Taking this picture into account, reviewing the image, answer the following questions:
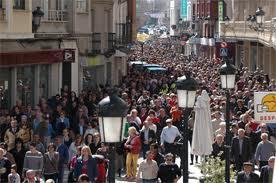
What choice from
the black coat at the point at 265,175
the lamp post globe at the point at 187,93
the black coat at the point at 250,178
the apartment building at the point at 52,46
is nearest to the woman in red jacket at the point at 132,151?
the black coat at the point at 250,178

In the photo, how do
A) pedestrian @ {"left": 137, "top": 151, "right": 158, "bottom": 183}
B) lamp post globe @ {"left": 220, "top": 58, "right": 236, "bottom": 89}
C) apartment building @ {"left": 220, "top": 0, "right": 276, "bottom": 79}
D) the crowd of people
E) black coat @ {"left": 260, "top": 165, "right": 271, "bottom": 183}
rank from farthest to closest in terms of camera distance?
1. apartment building @ {"left": 220, "top": 0, "right": 276, "bottom": 79}
2. lamp post globe @ {"left": 220, "top": 58, "right": 236, "bottom": 89}
3. pedestrian @ {"left": 137, "top": 151, "right": 158, "bottom": 183}
4. the crowd of people
5. black coat @ {"left": 260, "top": 165, "right": 271, "bottom": 183}

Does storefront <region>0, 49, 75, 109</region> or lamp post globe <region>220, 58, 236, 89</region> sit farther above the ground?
lamp post globe <region>220, 58, 236, 89</region>

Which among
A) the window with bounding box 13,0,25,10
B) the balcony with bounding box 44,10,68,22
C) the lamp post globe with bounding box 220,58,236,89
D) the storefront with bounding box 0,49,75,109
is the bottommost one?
the storefront with bounding box 0,49,75,109

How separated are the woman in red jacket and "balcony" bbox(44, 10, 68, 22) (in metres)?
13.1

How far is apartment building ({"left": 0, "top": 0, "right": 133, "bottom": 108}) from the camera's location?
2422cm

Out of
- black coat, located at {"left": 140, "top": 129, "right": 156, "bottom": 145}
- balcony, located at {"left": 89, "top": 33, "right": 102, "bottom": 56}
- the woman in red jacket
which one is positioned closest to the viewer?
the woman in red jacket

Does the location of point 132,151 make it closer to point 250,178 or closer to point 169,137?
point 169,137

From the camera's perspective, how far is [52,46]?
30.6 meters

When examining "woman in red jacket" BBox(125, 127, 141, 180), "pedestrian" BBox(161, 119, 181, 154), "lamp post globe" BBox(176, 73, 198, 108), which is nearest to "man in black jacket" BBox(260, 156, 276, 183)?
"lamp post globe" BBox(176, 73, 198, 108)

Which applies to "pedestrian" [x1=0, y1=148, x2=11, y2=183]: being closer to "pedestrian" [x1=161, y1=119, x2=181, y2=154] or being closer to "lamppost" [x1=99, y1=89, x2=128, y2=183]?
"pedestrian" [x1=161, y1=119, x2=181, y2=154]

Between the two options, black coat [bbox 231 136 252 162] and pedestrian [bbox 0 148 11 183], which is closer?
pedestrian [bbox 0 148 11 183]

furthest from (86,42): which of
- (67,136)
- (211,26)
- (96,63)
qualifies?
(211,26)

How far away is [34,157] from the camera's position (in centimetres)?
1556

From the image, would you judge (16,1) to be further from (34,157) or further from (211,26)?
(211,26)
